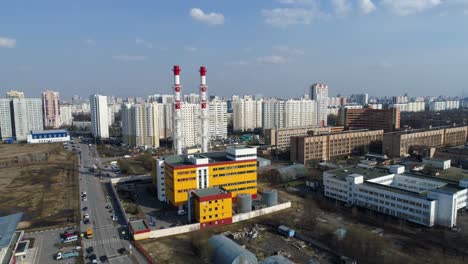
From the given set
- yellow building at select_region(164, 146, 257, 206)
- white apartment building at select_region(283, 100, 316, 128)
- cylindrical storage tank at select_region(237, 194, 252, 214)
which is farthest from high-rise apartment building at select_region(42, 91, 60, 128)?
cylindrical storage tank at select_region(237, 194, 252, 214)

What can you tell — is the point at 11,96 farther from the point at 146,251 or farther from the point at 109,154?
the point at 146,251

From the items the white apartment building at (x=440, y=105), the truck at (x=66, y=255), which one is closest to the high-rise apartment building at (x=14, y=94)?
the truck at (x=66, y=255)

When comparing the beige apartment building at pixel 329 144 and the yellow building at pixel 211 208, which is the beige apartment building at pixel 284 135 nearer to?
the beige apartment building at pixel 329 144

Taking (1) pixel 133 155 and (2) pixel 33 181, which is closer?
(2) pixel 33 181

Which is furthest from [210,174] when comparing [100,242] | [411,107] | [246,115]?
[411,107]

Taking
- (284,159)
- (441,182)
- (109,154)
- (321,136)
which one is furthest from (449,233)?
(109,154)

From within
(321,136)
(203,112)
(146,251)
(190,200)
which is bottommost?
(146,251)
